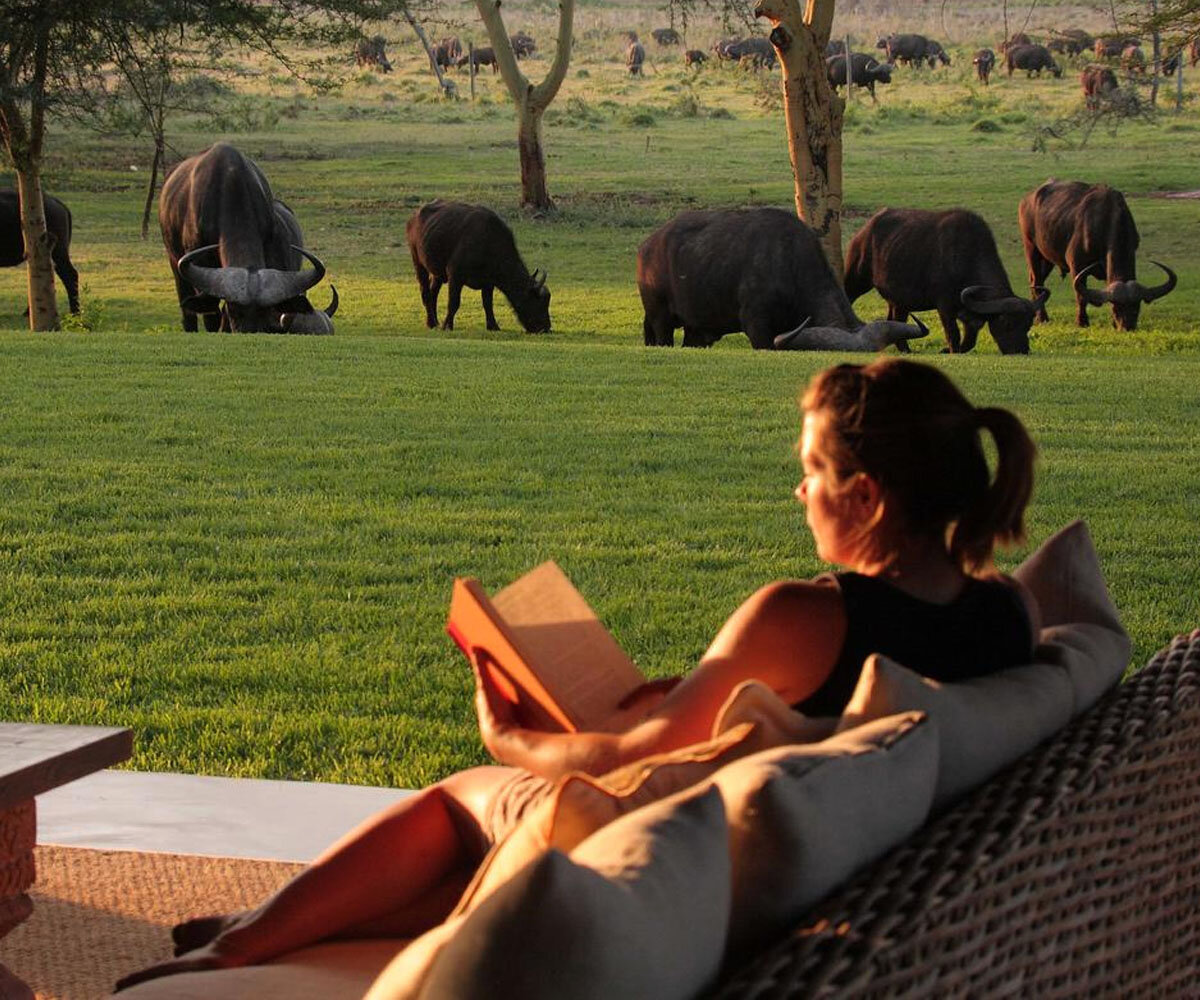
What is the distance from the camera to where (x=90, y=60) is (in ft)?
63.0

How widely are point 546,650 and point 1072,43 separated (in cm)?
5792

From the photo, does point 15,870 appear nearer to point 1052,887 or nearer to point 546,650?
point 546,650

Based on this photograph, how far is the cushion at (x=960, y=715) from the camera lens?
2.38 meters

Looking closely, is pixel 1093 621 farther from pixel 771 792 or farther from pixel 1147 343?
pixel 1147 343

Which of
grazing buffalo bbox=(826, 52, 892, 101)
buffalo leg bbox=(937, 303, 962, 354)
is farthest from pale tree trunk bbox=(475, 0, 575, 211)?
grazing buffalo bbox=(826, 52, 892, 101)

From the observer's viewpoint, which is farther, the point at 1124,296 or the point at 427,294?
the point at 427,294

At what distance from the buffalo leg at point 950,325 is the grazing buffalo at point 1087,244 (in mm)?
2177

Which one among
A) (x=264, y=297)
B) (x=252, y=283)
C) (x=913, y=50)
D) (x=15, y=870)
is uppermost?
(x=913, y=50)

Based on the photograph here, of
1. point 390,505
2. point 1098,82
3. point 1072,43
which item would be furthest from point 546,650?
point 1072,43

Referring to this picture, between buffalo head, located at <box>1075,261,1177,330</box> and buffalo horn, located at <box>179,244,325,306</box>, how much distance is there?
9784 mm

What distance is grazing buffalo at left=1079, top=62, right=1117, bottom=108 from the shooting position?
162 feet

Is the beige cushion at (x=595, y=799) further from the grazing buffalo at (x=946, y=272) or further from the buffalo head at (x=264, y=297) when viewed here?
the grazing buffalo at (x=946, y=272)

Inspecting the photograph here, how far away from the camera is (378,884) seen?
3041mm

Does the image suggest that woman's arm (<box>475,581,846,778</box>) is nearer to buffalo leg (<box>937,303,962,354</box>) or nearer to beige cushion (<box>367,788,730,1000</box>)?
beige cushion (<box>367,788,730,1000</box>)
